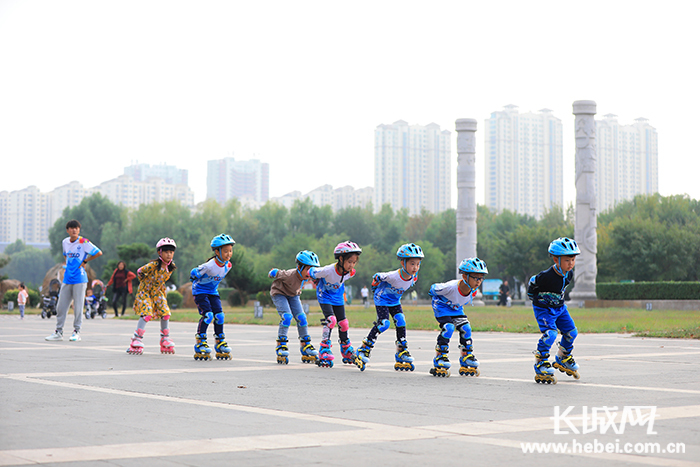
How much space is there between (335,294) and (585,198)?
36.0m

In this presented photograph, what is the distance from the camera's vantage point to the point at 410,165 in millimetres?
157250

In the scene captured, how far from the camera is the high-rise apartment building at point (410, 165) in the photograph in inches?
6191

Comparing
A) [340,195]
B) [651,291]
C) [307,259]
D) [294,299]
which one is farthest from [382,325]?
[340,195]

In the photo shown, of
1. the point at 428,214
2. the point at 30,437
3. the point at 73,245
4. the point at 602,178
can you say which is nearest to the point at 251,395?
the point at 30,437

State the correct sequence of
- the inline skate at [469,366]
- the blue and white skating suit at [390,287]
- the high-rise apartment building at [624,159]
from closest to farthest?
the inline skate at [469,366] → the blue and white skating suit at [390,287] → the high-rise apartment building at [624,159]

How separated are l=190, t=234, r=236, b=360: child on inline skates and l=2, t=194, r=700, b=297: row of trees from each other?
110 feet

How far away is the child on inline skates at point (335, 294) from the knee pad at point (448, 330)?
157 centimetres

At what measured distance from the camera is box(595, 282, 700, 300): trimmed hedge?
3969 centimetres

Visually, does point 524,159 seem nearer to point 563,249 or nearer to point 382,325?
point 382,325

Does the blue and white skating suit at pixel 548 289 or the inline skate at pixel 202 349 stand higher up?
the blue and white skating suit at pixel 548 289

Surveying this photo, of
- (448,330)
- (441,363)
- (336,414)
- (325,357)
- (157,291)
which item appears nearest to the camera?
(336,414)

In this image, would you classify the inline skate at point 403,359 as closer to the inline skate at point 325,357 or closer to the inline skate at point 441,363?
the inline skate at point 441,363

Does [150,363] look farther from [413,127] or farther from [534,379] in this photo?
[413,127]

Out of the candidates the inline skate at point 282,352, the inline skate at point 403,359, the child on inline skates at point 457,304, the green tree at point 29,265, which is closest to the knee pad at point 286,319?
the inline skate at point 282,352
